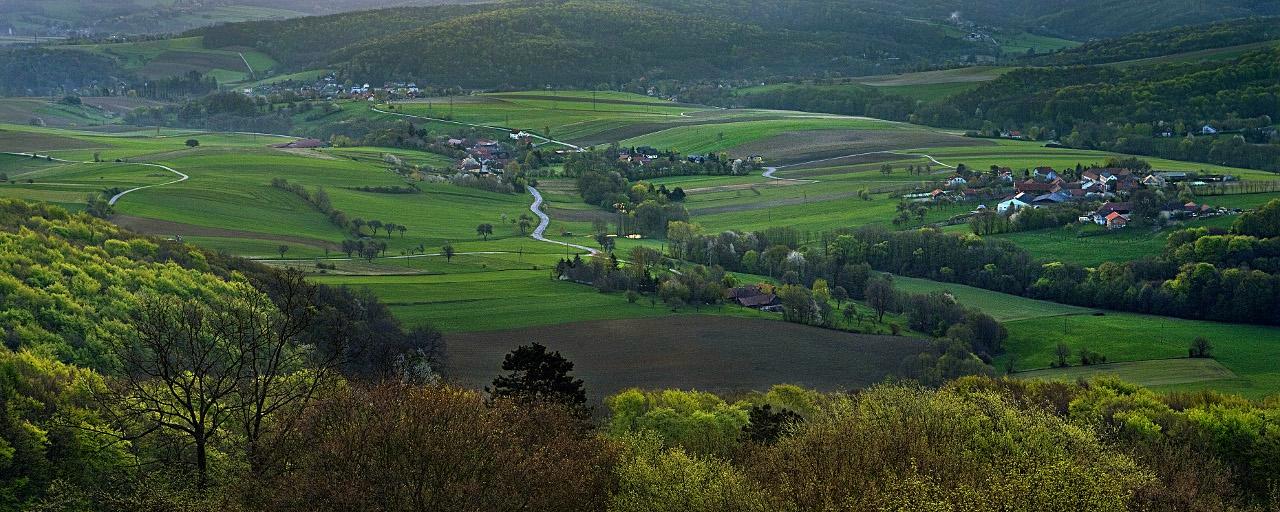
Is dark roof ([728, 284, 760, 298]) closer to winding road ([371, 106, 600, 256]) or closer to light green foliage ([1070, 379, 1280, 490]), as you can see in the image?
winding road ([371, 106, 600, 256])

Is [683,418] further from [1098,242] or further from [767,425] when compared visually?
[1098,242]

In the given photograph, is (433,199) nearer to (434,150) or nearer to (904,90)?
(434,150)

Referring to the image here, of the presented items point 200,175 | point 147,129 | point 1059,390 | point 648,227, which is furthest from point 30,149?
point 1059,390

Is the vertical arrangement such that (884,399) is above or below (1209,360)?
above

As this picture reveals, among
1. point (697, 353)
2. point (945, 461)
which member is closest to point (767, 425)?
point (945, 461)

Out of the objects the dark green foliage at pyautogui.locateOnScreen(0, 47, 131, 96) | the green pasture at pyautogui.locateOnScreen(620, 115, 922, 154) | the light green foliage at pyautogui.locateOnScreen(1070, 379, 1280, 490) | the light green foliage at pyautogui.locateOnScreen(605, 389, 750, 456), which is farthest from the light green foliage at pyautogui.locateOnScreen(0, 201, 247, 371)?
the dark green foliage at pyautogui.locateOnScreen(0, 47, 131, 96)

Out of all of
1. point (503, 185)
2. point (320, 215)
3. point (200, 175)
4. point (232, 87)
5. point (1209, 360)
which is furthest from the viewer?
point (232, 87)

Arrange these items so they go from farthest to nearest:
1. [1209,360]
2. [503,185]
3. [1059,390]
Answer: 1. [503,185]
2. [1209,360]
3. [1059,390]
